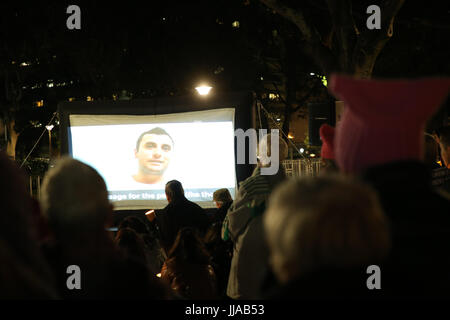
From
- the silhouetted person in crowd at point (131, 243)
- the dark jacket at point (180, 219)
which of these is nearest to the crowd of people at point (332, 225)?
the silhouetted person in crowd at point (131, 243)

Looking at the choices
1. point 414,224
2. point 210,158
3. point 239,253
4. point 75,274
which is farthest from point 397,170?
point 210,158

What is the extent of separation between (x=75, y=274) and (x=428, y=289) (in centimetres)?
137

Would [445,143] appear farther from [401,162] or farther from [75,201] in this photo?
[75,201]

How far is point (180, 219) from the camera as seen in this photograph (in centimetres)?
602

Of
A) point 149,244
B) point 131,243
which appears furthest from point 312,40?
point 131,243

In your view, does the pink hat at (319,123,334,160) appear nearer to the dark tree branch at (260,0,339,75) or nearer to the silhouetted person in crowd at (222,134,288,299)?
the silhouetted person in crowd at (222,134,288,299)

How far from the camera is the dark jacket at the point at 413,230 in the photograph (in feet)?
5.94

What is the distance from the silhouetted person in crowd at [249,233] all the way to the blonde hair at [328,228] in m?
2.67

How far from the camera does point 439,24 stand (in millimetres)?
11094

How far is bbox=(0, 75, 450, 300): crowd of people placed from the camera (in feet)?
5.40

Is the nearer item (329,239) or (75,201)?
(329,239)

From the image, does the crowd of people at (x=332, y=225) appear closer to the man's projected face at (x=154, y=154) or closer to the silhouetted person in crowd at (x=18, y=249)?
the silhouetted person in crowd at (x=18, y=249)

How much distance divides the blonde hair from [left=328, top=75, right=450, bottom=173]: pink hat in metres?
0.42

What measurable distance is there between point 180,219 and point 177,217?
0.04 metres
